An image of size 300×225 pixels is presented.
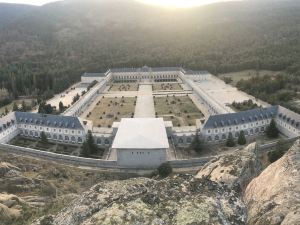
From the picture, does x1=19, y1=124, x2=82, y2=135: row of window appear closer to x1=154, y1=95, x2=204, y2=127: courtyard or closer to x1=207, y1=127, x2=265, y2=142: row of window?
x1=154, y1=95, x2=204, y2=127: courtyard

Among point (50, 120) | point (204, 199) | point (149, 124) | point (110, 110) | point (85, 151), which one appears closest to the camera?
point (204, 199)

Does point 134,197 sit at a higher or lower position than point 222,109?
higher

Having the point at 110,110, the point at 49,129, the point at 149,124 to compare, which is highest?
the point at 149,124

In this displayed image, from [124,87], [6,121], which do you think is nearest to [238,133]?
[6,121]

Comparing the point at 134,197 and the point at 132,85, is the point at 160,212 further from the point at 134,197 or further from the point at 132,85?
the point at 132,85

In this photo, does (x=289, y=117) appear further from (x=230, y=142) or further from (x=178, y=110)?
(x=178, y=110)

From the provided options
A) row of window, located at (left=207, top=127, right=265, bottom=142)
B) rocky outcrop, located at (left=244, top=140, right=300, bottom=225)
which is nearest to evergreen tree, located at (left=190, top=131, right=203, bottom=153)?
row of window, located at (left=207, top=127, right=265, bottom=142)

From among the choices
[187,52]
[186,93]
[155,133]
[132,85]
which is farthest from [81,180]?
[187,52]
